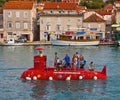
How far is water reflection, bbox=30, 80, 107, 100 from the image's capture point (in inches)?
1506

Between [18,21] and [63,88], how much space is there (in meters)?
68.2

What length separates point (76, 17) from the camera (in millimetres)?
108125

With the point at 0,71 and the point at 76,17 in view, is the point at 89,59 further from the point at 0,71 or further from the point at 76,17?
the point at 76,17

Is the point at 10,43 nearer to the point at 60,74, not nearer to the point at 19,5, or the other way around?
the point at 19,5

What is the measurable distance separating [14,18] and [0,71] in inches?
2251

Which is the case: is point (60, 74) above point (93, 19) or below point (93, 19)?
below

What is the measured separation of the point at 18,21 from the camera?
108 metres

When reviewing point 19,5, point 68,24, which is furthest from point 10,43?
point 68,24

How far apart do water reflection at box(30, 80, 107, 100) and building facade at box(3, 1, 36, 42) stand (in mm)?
63691

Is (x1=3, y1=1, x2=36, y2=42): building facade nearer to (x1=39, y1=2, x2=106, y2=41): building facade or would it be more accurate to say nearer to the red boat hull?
(x1=39, y1=2, x2=106, y2=41): building facade

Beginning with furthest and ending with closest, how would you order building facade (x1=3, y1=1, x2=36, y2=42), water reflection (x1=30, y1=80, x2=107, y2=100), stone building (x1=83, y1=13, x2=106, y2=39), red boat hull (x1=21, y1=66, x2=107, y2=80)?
stone building (x1=83, y1=13, x2=106, y2=39)
building facade (x1=3, y1=1, x2=36, y2=42)
red boat hull (x1=21, y1=66, x2=107, y2=80)
water reflection (x1=30, y1=80, x2=107, y2=100)

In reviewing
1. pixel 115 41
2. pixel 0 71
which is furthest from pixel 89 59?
pixel 115 41

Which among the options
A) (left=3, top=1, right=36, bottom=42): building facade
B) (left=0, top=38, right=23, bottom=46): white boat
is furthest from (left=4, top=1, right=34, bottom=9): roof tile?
(left=0, top=38, right=23, bottom=46): white boat

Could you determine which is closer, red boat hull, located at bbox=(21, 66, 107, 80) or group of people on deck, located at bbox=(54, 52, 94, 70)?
red boat hull, located at bbox=(21, 66, 107, 80)
